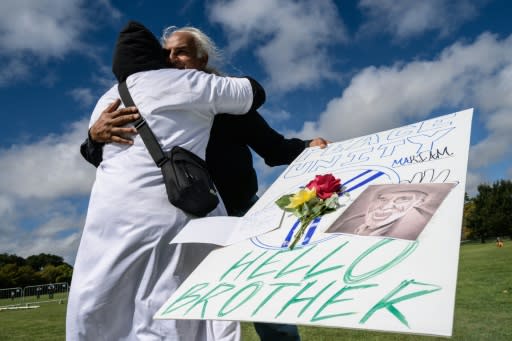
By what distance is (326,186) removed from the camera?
4.82 ft

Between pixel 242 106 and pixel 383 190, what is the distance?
70 cm

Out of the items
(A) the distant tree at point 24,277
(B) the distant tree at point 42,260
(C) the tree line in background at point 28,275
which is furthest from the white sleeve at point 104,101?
(B) the distant tree at point 42,260

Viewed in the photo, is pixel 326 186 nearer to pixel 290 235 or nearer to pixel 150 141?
pixel 290 235

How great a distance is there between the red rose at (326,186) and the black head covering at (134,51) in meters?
0.83

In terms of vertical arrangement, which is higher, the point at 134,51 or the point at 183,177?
the point at 134,51

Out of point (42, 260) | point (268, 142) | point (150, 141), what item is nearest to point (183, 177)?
point (150, 141)

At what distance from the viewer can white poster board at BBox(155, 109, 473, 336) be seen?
2.73ft

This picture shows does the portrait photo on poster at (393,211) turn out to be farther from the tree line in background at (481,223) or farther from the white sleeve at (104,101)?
the tree line in background at (481,223)

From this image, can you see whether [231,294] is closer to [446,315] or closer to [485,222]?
[446,315]

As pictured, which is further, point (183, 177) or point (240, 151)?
point (240, 151)

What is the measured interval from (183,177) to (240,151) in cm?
87

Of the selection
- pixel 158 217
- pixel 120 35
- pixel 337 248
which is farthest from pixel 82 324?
pixel 120 35

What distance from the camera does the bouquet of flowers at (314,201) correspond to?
137cm

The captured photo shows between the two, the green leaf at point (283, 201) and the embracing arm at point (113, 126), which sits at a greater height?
the embracing arm at point (113, 126)
